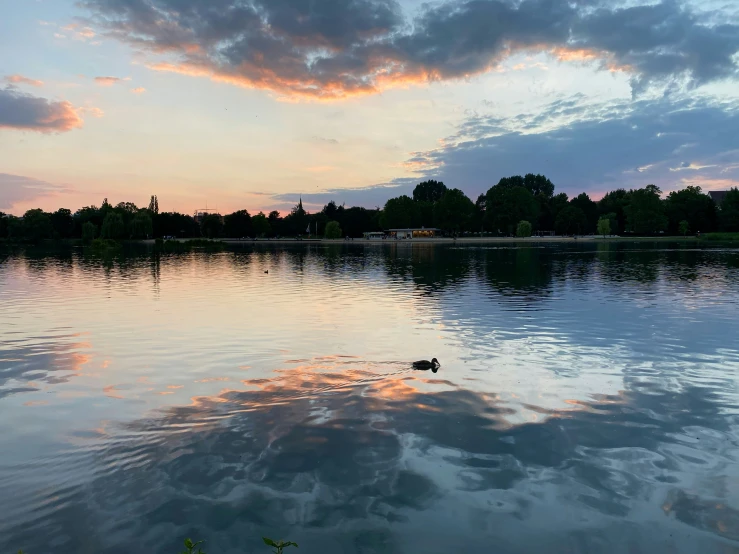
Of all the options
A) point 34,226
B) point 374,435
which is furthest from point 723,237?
point 34,226

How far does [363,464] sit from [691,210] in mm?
204717

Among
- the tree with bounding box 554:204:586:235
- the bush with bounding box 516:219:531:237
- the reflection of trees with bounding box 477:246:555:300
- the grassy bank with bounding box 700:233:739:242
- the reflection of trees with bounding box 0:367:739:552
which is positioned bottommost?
the reflection of trees with bounding box 0:367:739:552

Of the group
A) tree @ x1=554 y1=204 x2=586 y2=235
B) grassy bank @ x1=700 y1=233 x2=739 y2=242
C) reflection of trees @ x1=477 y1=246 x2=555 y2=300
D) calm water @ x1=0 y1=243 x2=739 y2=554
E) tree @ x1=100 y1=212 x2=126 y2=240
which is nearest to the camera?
calm water @ x1=0 y1=243 x2=739 y2=554

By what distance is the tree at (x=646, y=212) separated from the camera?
180 m

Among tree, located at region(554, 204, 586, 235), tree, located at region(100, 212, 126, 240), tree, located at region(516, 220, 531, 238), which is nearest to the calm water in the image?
tree, located at region(100, 212, 126, 240)

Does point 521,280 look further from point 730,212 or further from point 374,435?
point 730,212

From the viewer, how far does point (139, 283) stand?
147 ft

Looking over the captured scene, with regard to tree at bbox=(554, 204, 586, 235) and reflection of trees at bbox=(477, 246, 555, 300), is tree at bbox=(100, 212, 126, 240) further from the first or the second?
tree at bbox=(554, 204, 586, 235)

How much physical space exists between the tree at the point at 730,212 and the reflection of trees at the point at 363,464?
594 ft

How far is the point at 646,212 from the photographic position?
181125 millimetres

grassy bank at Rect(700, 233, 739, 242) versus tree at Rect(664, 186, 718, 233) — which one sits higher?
tree at Rect(664, 186, 718, 233)

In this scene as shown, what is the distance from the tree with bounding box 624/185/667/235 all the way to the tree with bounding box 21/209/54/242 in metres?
207

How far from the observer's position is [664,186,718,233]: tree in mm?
174875

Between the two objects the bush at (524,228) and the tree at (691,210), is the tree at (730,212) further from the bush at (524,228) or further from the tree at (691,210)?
the bush at (524,228)
